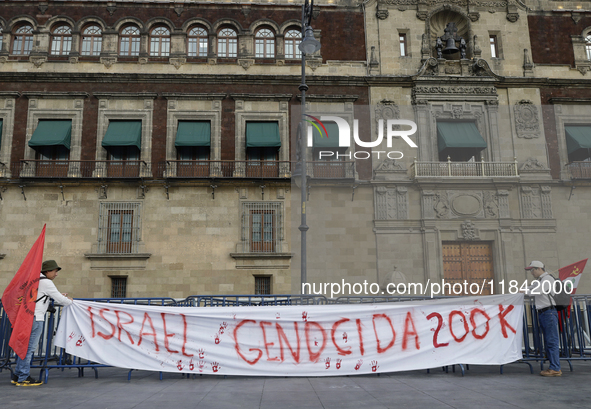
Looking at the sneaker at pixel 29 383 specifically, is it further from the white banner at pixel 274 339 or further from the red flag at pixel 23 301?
the white banner at pixel 274 339

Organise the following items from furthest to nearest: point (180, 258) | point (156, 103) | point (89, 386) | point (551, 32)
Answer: point (551, 32), point (156, 103), point (180, 258), point (89, 386)

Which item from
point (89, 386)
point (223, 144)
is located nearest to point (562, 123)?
point (223, 144)

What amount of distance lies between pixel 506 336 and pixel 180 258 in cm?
1565

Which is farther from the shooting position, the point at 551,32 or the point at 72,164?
the point at 551,32

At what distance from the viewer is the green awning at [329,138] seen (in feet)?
74.2

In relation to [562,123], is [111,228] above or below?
below

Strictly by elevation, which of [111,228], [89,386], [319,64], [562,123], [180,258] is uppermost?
[319,64]

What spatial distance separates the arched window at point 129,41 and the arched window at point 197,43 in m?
2.50

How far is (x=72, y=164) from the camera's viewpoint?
22.0 meters

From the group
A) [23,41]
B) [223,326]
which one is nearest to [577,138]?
[223,326]

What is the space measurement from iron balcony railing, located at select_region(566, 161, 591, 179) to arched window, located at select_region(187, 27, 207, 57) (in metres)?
18.4

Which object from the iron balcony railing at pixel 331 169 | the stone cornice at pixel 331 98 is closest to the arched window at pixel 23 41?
the stone cornice at pixel 331 98

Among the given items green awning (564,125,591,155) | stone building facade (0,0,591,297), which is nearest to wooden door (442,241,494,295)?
stone building facade (0,0,591,297)

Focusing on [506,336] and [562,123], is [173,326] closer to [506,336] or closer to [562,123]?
[506,336]
